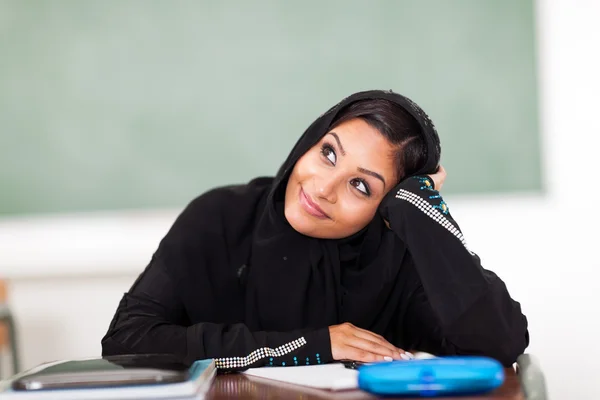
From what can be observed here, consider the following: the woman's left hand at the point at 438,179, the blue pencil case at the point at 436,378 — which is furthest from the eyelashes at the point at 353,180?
the blue pencil case at the point at 436,378

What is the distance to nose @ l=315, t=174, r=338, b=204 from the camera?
143 cm

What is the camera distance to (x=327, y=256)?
1.54 meters

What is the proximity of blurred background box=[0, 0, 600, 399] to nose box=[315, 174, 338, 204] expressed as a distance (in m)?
1.21

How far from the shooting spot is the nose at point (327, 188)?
1.43m

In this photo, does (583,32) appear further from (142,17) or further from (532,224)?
(142,17)

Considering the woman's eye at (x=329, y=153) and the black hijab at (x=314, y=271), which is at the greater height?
the woman's eye at (x=329, y=153)

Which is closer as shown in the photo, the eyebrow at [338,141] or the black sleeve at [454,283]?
the black sleeve at [454,283]

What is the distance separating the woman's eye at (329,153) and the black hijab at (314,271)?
0.12 ft

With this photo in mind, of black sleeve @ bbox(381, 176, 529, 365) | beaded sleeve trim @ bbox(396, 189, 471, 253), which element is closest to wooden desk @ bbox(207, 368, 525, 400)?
black sleeve @ bbox(381, 176, 529, 365)

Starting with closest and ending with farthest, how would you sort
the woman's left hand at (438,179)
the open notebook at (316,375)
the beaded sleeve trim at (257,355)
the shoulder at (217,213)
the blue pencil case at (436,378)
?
the blue pencil case at (436,378), the open notebook at (316,375), the beaded sleeve trim at (257,355), the woman's left hand at (438,179), the shoulder at (217,213)

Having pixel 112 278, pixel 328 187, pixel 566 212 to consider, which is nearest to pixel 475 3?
pixel 566 212

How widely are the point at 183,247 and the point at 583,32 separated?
5.50ft

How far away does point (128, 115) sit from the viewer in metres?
2.65

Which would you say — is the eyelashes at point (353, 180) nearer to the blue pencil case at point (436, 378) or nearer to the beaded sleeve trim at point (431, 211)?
the beaded sleeve trim at point (431, 211)
